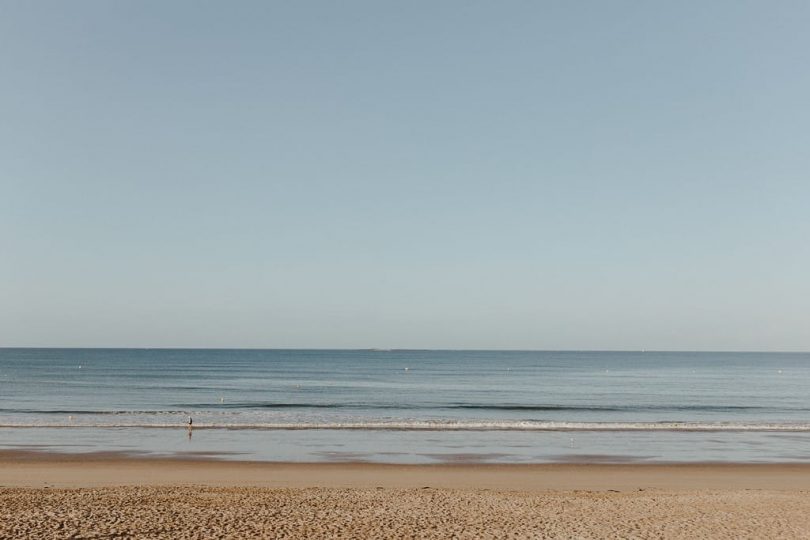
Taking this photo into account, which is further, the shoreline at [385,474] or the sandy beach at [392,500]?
the shoreline at [385,474]

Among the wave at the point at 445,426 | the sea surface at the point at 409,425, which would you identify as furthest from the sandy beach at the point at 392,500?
the wave at the point at 445,426

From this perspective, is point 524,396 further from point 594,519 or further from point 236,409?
point 594,519

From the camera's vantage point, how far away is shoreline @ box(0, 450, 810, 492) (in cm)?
2292

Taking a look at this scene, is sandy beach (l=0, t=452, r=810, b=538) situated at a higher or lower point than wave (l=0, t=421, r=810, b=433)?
higher

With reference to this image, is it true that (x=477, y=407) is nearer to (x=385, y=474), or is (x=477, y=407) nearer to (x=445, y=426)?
(x=445, y=426)

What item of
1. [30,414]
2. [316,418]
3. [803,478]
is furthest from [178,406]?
[803,478]

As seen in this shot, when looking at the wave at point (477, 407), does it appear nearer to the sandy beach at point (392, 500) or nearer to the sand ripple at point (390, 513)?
the sandy beach at point (392, 500)

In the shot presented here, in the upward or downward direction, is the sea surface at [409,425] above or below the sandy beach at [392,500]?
below

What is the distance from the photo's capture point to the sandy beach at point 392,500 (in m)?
15.8

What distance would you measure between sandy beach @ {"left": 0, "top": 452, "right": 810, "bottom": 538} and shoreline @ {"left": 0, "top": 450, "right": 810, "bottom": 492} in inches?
2.6

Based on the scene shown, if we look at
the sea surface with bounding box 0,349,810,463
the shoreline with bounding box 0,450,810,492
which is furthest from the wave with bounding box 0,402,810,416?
the shoreline with bounding box 0,450,810,492

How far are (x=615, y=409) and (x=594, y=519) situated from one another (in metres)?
42.2

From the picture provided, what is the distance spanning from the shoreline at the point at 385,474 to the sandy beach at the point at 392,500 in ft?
0.21

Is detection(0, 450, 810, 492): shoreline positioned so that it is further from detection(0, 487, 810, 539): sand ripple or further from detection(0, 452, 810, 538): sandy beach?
detection(0, 487, 810, 539): sand ripple
